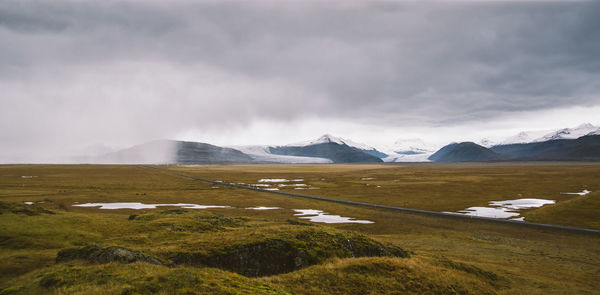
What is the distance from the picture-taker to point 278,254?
60.6 feet

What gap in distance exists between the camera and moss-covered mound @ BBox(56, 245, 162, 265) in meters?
15.3

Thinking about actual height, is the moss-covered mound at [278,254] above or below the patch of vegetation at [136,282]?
below

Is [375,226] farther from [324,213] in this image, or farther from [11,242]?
[11,242]

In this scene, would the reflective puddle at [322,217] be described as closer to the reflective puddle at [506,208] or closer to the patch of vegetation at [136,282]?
the reflective puddle at [506,208]

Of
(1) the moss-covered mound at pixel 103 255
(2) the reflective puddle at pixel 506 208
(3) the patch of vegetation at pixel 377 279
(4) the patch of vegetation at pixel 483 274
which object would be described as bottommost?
(2) the reflective puddle at pixel 506 208

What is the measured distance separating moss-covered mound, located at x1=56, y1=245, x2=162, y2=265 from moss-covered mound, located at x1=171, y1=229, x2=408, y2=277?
174 centimetres

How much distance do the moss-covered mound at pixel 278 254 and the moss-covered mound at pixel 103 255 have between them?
5.70ft

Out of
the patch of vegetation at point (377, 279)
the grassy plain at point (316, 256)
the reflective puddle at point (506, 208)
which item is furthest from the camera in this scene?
the reflective puddle at point (506, 208)

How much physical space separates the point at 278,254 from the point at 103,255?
8.59m

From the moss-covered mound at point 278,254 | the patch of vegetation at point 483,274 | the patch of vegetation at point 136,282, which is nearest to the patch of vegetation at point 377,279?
the patch of vegetation at point 483,274

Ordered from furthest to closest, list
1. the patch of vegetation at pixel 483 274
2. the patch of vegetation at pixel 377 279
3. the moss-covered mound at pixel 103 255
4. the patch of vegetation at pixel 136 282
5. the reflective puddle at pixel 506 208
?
the reflective puddle at pixel 506 208
the patch of vegetation at pixel 483 274
the moss-covered mound at pixel 103 255
the patch of vegetation at pixel 377 279
the patch of vegetation at pixel 136 282

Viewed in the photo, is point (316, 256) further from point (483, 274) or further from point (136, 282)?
point (136, 282)

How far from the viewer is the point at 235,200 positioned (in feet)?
222

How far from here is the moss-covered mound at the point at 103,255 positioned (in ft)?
50.2
